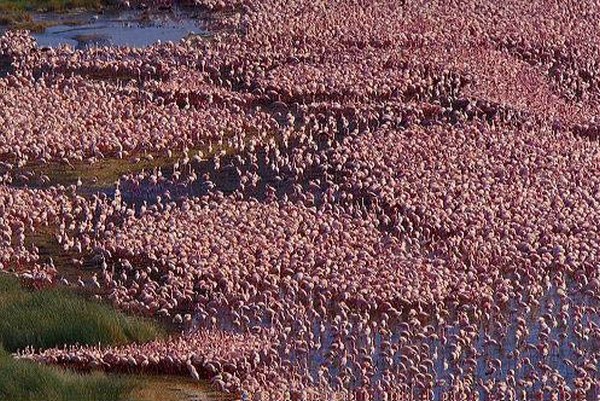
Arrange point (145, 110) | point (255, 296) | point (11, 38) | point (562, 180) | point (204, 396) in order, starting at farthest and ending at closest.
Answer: point (11, 38) < point (145, 110) < point (562, 180) < point (255, 296) < point (204, 396)

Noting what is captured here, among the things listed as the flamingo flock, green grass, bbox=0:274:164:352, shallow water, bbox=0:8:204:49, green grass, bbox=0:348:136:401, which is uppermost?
green grass, bbox=0:348:136:401

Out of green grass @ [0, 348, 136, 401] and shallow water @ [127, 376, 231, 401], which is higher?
green grass @ [0, 348, 136, 401]

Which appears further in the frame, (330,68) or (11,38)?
(11,38)

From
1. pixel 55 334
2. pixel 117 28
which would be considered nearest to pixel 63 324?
pixel 55 334

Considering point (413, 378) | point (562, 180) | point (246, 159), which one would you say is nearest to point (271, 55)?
point (246, 159)

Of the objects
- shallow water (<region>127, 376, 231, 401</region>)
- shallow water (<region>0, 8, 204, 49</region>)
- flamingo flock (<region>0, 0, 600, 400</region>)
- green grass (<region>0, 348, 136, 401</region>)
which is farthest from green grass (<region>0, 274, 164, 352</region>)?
shallow water (<region>0, 8, 204, 49</region>)

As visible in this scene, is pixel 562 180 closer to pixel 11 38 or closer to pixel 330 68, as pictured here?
pixel 330 68

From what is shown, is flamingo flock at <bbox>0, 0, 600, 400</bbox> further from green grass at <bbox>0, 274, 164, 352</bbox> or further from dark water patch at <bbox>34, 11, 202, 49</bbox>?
dark water patch at <bbox>34, 11, 202, 49</bbox>
